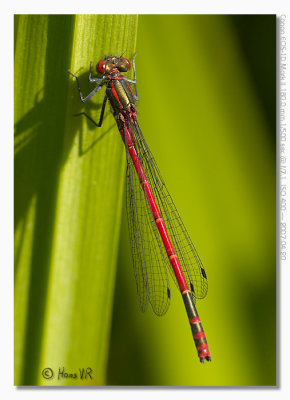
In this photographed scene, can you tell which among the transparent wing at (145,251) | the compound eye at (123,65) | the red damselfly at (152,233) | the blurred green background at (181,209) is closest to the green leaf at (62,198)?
the blurred green background at (181,209)

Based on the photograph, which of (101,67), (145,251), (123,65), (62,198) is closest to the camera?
(62,198)

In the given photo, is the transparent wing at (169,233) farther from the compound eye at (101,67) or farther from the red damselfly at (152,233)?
the compound eye at (101,67)

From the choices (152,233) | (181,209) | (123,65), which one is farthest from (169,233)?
(123,65)

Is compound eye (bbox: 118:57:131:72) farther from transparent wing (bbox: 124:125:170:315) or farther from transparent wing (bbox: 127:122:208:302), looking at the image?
transparent wing (bbox: 124:125:170:315)

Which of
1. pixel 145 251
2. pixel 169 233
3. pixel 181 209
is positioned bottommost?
pixel 145 251

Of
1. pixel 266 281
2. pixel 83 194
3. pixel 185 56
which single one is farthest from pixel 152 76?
pixel 266 281

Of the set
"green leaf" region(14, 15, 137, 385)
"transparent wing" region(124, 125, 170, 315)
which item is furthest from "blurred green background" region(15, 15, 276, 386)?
"transparent wing" region(124, 125, 170, 315)

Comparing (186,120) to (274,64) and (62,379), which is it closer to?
(274,64)

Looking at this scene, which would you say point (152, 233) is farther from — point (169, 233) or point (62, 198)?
point (62, 198)
